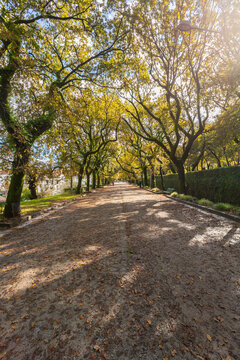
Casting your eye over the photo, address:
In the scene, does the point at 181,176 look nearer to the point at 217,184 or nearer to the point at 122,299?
the point at 217,184

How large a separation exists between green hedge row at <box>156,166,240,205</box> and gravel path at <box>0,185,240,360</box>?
5.57 m

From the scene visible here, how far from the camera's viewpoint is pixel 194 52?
34.2 ft

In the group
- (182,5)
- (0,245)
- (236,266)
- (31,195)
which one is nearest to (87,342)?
(236,266)

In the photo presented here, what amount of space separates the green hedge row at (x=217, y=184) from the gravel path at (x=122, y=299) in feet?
18.3

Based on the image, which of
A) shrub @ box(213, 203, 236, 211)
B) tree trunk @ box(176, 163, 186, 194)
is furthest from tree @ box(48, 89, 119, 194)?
tree trunk @ box(176, 163, 186, 194)

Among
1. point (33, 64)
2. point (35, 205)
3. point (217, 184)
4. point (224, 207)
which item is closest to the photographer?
point (33, 64)

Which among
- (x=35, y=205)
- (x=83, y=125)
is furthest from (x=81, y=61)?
(x=35, y=205)

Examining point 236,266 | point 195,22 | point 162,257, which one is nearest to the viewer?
point 236,266

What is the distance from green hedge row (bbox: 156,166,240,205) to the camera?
882cm

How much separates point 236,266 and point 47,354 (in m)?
3.46

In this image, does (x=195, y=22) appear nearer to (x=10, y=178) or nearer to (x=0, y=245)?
(x=10, y=178)

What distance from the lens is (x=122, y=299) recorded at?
2.33m

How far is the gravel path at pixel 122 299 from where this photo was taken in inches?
65.7

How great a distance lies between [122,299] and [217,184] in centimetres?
1043
